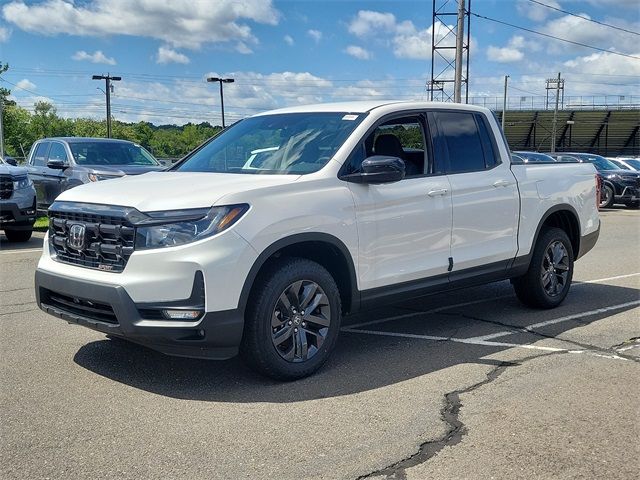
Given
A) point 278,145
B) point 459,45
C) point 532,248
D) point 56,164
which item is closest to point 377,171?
point 278,145

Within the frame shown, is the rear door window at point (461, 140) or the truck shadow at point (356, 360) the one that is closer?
the truck shadow at point (356, 360)

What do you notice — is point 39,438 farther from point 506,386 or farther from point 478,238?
point 478,238

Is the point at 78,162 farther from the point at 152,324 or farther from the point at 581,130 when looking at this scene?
the point at 581,130

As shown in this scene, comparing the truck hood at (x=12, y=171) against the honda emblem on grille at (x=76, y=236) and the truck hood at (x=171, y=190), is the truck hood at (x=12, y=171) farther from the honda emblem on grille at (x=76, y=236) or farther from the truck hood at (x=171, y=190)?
the honda emblem on grille at (x=76, y=236)

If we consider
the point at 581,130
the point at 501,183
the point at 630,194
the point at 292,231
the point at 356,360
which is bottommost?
the point at 356,360

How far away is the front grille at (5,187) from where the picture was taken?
11.6m

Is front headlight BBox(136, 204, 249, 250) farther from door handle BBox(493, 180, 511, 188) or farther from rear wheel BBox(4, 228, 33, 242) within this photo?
rear wheel BBox(4, 228, 33, 242)

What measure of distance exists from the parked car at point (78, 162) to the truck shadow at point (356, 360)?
768cm

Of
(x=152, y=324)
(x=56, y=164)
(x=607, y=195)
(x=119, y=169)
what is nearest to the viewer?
(x=152, y=324)

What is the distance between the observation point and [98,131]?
10650 cm

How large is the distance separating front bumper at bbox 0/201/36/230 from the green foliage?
3012 inches

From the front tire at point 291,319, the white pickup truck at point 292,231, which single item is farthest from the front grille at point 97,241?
the front tire at point 291,319

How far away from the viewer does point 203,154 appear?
19.8ft

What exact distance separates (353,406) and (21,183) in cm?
955
